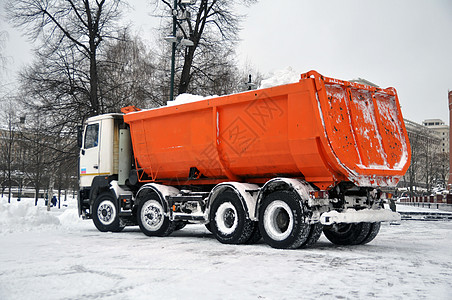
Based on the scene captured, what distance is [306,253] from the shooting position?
26.3 ft

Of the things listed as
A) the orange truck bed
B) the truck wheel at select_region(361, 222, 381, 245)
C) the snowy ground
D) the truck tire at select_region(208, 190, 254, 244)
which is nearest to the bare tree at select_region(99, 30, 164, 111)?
the orange truck bed

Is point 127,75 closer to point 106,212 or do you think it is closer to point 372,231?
point 106,212

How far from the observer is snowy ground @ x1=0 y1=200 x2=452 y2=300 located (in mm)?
4918

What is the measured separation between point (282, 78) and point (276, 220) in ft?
8.61

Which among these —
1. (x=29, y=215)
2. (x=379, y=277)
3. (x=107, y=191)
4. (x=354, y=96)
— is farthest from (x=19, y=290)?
(x=29, y=215)

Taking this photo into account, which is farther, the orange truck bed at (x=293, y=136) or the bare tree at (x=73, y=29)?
the bare tree at (x=73, y=29)

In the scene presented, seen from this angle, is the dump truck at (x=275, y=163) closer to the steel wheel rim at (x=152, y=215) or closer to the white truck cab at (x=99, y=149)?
the steel wheel rim at (x=152, y=215)

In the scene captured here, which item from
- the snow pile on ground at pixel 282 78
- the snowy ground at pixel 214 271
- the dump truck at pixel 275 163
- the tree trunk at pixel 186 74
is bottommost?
the snowy ground at pixel 214 271

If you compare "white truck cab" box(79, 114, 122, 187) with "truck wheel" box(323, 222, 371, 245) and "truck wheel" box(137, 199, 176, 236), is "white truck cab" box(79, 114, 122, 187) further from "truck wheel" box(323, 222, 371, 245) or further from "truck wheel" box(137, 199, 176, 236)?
"truck wheel" box(323, 222, 371, 245)

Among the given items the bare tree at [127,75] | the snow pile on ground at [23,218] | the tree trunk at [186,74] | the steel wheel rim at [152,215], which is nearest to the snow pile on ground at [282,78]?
the steel wheel rim at [152,215]

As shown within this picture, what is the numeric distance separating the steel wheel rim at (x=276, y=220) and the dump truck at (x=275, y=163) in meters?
0.02

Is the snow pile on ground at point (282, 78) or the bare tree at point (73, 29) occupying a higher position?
the bare tree at point (73, 29)

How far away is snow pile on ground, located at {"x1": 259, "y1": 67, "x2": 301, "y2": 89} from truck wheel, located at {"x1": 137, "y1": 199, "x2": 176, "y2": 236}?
13.1 ft

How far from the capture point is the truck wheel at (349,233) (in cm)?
984
